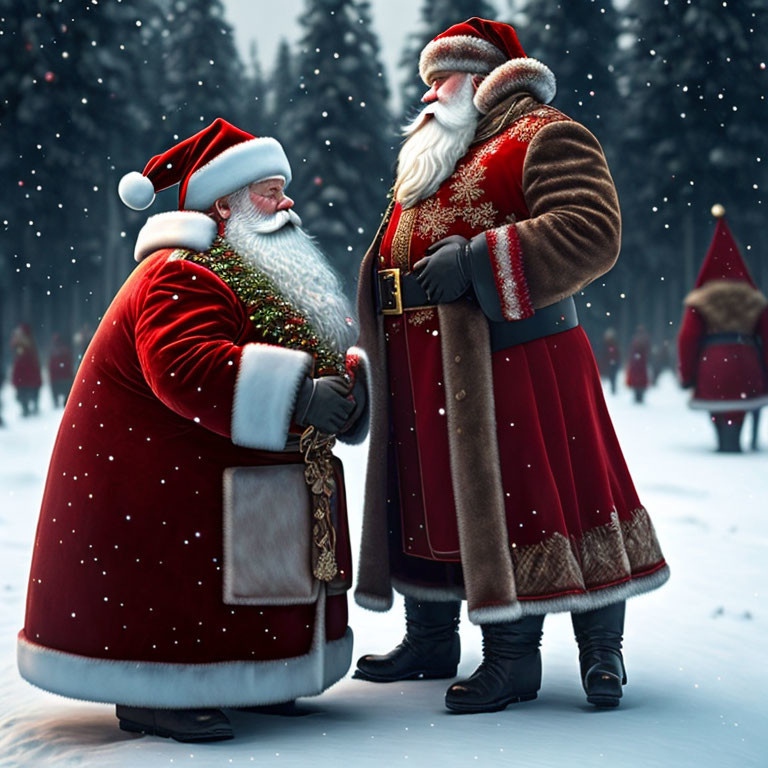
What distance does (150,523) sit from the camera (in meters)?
3.03

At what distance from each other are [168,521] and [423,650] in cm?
125

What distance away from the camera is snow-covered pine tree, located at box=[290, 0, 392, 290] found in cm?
1909

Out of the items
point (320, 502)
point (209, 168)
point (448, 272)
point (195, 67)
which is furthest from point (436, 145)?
point (195, 67)

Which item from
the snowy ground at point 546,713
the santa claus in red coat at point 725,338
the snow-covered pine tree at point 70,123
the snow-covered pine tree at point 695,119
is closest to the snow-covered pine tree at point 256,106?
the snow-covered pine tree at point 70,123

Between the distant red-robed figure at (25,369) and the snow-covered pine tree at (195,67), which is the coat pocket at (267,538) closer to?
the distant red-robed figure at (25,369)

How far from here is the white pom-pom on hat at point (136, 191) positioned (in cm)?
322

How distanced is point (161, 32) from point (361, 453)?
50.6 ft

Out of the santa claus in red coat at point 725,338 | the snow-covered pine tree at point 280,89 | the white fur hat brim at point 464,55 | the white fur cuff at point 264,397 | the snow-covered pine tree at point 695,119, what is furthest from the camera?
the snow-covered pine tree at point 280,89

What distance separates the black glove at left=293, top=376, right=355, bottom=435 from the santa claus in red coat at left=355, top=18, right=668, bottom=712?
1.45 ft

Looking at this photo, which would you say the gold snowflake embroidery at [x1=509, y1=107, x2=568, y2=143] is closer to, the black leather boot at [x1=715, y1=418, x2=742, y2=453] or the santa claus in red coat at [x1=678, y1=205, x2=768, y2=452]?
the santa claus in red coat at [x1=678, y1=205, x2=768, y2=452]

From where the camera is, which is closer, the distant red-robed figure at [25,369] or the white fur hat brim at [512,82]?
the white fur hat brim at [512,82]

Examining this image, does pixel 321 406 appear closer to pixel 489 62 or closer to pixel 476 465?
pixel 476 465

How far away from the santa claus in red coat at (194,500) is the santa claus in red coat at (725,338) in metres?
7.16

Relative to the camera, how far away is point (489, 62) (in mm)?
3645
